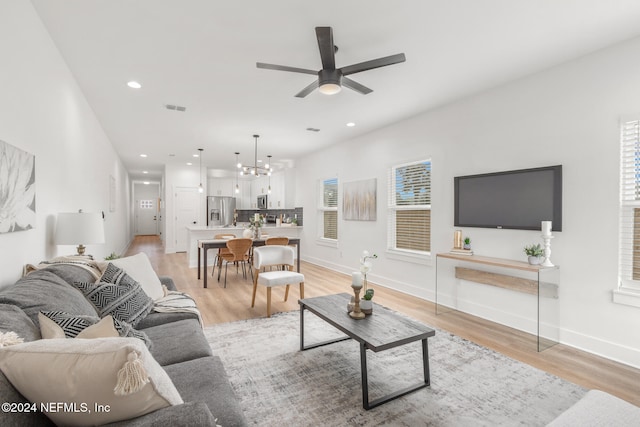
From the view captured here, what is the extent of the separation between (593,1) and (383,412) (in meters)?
3.16

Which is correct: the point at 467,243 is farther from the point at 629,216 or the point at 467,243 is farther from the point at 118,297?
the point at 118,297

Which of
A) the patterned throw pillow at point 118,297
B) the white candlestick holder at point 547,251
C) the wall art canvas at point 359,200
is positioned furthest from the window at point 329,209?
the patterned throw pillow at point 118,297

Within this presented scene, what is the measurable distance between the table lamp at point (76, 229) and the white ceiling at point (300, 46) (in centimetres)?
151

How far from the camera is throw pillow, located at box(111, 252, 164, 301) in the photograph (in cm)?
262

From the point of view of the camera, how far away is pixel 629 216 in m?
2.71

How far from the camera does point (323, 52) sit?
8.10 ft

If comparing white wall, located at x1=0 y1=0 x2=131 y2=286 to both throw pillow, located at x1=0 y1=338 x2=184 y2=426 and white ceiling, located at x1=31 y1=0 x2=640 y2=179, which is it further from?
throw pillow, located at x1=0 y1=338 x2=184 y2=426

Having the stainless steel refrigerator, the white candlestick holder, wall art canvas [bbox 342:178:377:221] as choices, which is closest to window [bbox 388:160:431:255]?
wall art canvas [bbox 342:178:377:221]

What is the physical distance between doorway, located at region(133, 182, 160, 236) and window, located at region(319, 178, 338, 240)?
36.0 feet

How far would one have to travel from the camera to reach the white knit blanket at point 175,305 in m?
2.48

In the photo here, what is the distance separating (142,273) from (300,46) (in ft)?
7.95

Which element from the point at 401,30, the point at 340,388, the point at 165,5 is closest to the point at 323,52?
the point at 401,30

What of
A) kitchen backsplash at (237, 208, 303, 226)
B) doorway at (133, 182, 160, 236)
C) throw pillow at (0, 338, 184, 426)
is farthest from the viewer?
doorway at (133, 182, 160, 236)

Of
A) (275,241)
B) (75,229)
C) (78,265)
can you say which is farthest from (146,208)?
(78,265)
